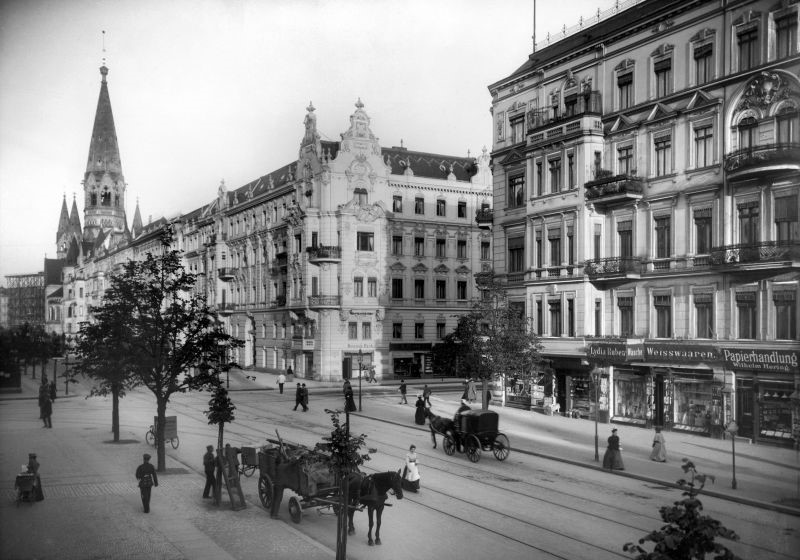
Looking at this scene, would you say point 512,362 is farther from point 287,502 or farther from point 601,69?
point 287,502

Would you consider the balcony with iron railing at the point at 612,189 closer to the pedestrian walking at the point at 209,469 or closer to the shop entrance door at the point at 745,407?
the shop entrance door at the point at 745,407

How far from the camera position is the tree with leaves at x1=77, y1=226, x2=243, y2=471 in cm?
2267

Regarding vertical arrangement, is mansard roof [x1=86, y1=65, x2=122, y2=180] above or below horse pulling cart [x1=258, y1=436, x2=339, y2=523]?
above

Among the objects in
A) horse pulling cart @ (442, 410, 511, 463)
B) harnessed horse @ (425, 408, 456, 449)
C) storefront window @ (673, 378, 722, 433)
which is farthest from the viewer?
storefront window @ (673, 378, 722, 433)

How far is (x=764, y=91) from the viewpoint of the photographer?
25.8 metres

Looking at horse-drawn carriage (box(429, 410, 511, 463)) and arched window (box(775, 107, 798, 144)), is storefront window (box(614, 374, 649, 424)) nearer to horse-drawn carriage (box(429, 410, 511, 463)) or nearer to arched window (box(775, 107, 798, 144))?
horse-drawn carriage (box(429, 410, 511, 463))

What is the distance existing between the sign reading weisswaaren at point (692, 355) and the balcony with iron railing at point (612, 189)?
21.9 ft

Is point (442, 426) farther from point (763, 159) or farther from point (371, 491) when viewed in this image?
point (763, 159)

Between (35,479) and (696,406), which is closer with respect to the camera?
(35,479)

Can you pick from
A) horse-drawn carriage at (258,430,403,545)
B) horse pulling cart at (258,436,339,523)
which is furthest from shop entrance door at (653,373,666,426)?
horse pulling cart at (258,436,339,523)

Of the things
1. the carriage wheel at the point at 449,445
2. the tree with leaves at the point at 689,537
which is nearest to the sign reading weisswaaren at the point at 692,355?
the carriage wheel at the point at 449,445

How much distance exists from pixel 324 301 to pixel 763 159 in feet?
121

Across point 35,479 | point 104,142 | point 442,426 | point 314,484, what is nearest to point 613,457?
point 442,426

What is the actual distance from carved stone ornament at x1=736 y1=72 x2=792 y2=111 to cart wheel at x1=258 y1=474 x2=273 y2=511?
73.0ft
